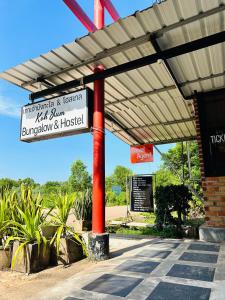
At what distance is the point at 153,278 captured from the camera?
302 cm

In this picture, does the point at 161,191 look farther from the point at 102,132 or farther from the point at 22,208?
the point at 22,208

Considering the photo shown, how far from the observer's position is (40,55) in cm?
429

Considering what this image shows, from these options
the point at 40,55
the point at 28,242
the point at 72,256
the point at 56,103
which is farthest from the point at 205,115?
the point at 28,242

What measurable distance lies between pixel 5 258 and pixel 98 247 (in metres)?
1.53

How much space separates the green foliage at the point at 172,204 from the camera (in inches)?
268

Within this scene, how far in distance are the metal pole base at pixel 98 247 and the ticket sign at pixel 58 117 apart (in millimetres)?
1854

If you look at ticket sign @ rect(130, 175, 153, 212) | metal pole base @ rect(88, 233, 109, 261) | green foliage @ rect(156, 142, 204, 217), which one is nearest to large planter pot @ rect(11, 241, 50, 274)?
metal pole base @ rect(88, 233, 109, 261)

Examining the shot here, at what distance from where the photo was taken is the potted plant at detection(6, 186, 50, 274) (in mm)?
3793

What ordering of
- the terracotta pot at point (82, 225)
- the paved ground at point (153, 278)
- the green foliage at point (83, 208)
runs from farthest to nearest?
the green foliage at point (83, 208) → the terracotta pot at point (82, 225) → the paved ground at point (153, 278)

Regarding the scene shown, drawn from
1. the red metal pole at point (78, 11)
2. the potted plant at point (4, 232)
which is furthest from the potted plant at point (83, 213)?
the red metal pole at point (78, 11)

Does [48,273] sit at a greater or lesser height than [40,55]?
lesser

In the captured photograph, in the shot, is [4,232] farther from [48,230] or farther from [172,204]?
[172,204]

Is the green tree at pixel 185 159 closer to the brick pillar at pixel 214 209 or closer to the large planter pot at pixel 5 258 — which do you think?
the brick pillar at pixel 214 209

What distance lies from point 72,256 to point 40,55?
3549mm
